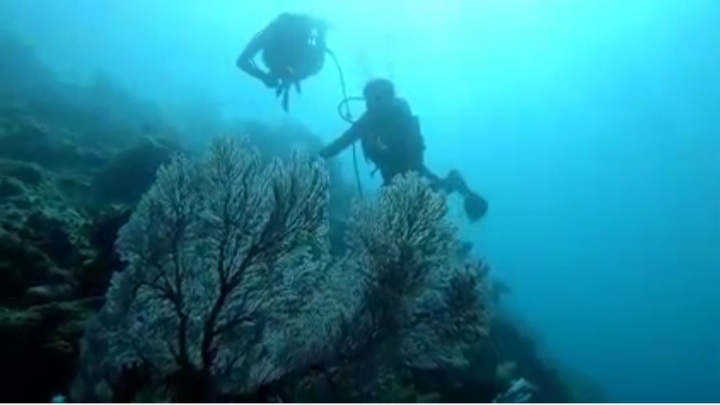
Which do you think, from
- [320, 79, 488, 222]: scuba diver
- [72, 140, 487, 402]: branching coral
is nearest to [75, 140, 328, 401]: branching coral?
[72, 140, 487, 402]: branching coral

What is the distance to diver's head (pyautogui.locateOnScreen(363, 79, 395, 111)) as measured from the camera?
824 cm

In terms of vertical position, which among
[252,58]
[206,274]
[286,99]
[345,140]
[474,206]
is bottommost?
[206,274]

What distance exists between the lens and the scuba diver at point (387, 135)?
8.14 meters

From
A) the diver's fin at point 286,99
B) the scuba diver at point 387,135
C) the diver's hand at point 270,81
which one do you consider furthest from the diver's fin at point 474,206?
the diver's hand at point 270,81

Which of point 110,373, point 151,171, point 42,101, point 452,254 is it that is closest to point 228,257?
point 110,373

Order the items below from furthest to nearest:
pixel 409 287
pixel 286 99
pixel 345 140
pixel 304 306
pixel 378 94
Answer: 1. pixel 286 99
2. pixel 378 94
3. pixel 345 140
4. pixel 304 306
5. pixel 409 287

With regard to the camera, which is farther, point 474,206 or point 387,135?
point 474,206

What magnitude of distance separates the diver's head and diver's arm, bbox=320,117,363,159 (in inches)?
9.3

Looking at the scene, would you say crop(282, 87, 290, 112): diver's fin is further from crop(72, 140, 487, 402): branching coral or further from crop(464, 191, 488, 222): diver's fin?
crop(72, 140, 487, 402): branching coral

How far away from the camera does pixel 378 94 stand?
27.2ft

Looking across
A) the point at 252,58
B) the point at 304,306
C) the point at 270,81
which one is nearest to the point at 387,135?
the point at 270,81

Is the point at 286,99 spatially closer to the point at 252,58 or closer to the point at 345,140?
the point at 252,58

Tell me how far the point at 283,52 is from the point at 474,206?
114 inches

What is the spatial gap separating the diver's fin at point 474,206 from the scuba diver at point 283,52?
2391mm
